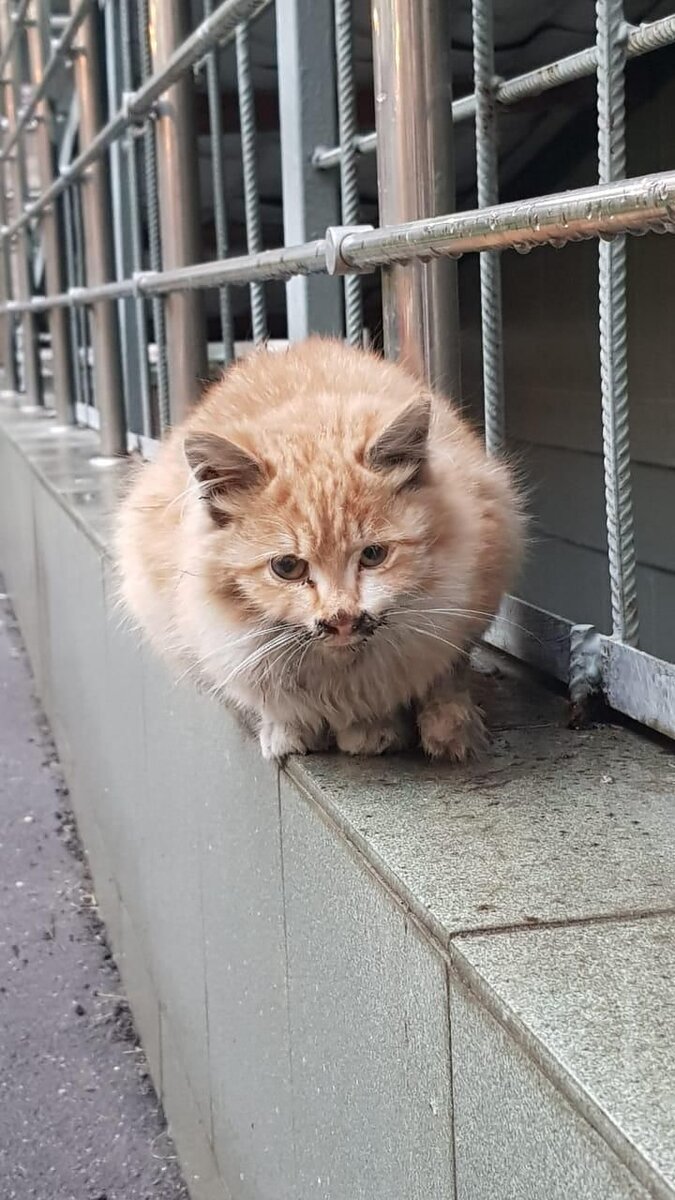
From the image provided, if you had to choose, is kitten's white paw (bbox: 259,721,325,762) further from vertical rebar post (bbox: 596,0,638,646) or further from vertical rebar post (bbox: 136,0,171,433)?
vertical rebar post (bbox: 136,0,171,433)

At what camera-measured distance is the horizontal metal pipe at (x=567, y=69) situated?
1.51 metres

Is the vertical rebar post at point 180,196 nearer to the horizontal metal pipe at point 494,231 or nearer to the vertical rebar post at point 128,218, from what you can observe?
the horizontal metal pipe at point 494,231

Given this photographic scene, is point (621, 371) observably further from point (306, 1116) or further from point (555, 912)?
point (306, 1116)

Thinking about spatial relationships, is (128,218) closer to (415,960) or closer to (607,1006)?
(415,960)

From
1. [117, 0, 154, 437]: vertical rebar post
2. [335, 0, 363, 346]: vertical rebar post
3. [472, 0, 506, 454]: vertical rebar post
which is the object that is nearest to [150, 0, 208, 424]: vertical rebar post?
[117, 0, 154, 437]: vertical rebar post

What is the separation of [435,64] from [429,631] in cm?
77

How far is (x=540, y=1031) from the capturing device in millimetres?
952

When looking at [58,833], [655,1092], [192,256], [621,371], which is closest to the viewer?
[655,1092]

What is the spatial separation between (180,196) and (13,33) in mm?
4166

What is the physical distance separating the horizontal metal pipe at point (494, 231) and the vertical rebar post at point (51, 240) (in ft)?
11.6

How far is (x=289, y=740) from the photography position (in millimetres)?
1648

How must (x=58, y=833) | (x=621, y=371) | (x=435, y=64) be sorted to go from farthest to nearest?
(x=58, y=833) → (x=435, y=64) → (x=621, y=371)

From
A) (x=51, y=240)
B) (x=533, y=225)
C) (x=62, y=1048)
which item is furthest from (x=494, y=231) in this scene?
(x=51, y=240)

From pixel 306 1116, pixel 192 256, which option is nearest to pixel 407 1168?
pixel 306 1116
